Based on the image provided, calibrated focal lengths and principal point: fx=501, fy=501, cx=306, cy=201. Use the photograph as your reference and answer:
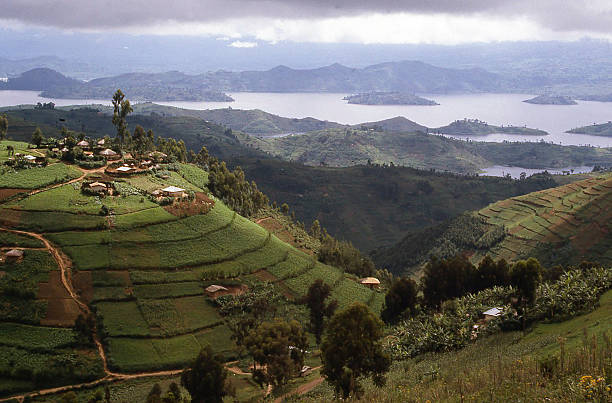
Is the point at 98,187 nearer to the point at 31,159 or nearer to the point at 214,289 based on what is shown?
the point at 31,159

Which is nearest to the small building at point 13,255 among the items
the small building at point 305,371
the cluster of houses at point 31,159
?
the cluster of houses at point 31,159

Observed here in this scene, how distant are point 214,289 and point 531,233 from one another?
217 feet

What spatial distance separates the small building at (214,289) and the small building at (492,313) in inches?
903

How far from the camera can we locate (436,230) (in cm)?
11106

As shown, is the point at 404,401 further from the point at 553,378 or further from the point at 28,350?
the point at 28,350

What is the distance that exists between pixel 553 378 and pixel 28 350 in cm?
3244

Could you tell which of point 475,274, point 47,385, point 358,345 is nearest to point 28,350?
point 47,385

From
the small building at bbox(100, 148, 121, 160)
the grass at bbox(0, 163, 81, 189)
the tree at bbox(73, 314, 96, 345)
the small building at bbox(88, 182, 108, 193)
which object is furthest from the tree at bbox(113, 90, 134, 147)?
the tree at bbox(73, 314, 96, 345)

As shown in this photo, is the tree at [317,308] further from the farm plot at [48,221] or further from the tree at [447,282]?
the farm plot at [48,221]

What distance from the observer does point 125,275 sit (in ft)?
143

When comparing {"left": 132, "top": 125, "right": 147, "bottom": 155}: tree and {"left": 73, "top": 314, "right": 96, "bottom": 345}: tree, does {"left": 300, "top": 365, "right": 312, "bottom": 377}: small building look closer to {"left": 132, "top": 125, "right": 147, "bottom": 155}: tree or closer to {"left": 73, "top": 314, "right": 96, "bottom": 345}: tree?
{"left": 73, "top": 314, "right": 96, "bottom": 345}: tree

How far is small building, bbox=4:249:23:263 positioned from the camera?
134ft

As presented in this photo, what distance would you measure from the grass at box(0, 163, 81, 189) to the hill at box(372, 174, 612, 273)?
2600 inches

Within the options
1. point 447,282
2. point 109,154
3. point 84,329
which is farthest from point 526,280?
point 109,154
